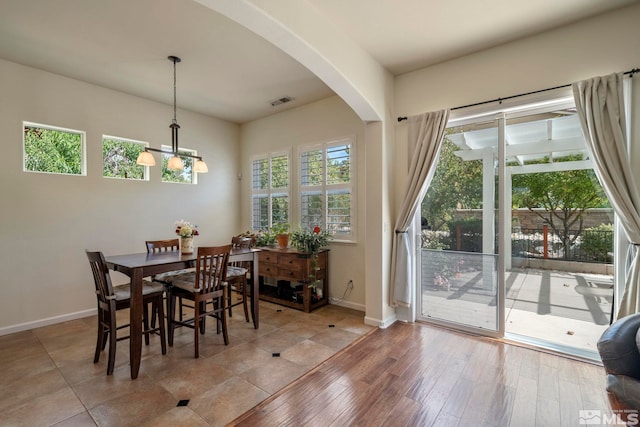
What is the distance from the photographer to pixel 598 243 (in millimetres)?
2768

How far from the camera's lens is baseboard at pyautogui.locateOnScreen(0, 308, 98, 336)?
11.1ft

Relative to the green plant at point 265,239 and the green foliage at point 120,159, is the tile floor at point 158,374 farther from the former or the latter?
the green foliage at point 120,159

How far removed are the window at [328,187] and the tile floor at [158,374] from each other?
1.44 metres

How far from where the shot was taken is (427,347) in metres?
2.98

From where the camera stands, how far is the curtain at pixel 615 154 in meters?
2.38

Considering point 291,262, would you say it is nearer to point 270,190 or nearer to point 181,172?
point 270,190

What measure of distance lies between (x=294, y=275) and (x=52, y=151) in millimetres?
3475

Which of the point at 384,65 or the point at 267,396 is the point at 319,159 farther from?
the point at 267,396

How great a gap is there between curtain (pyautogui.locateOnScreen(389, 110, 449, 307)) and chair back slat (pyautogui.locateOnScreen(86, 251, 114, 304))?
2.91 m

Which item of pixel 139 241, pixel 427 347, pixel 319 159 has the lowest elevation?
pixel 427 347

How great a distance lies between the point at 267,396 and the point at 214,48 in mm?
3300

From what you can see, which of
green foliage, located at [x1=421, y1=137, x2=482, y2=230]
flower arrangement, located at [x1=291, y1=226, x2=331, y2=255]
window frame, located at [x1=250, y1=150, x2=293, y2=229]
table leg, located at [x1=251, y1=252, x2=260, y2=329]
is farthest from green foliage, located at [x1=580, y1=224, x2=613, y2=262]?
window frame, located at [x1=250, y1=150, x2=293, y2=229]

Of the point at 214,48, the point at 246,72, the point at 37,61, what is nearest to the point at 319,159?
the point at 246,72

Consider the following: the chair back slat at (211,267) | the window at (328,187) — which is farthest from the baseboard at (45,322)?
the window at (328,187)
